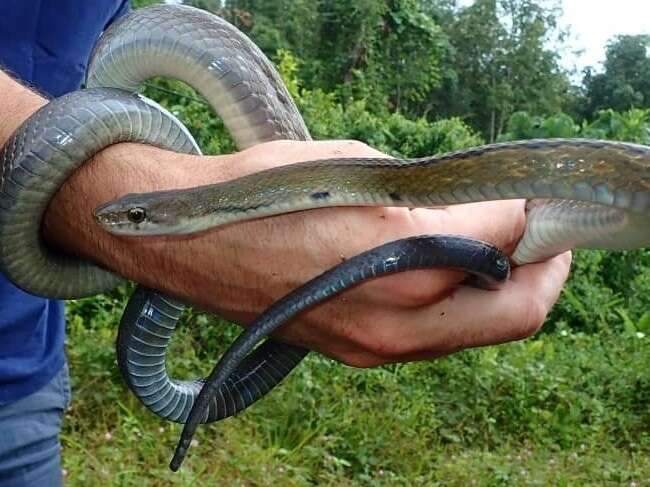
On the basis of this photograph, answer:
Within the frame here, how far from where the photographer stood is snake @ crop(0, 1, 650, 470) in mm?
1461

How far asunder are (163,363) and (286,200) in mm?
534

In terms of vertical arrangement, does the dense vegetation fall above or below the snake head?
below

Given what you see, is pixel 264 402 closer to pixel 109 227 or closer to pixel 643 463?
pixel 643 463

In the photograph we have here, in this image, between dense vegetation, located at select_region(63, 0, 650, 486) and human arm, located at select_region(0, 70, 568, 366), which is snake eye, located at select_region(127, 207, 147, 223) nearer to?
human arm, located at select_region(0, 70, 568, 366)

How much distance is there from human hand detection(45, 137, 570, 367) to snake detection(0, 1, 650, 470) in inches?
1.0

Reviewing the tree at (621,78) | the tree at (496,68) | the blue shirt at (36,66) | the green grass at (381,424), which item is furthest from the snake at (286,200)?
the tree at (621,78)

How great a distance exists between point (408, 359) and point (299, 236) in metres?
0.30

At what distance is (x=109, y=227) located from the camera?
1.57 metres

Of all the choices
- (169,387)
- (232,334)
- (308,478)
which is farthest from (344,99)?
(169,387)

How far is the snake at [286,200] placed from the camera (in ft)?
4.79

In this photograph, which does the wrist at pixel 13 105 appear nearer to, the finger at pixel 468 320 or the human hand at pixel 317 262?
the human hand at pixel 317 262

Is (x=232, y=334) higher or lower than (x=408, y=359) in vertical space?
lower

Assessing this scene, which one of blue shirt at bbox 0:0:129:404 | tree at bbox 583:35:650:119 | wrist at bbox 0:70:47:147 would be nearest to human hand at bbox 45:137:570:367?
wrist at bbox 0:70:47:147

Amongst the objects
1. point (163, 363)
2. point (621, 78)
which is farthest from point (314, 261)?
point (621, 78)
